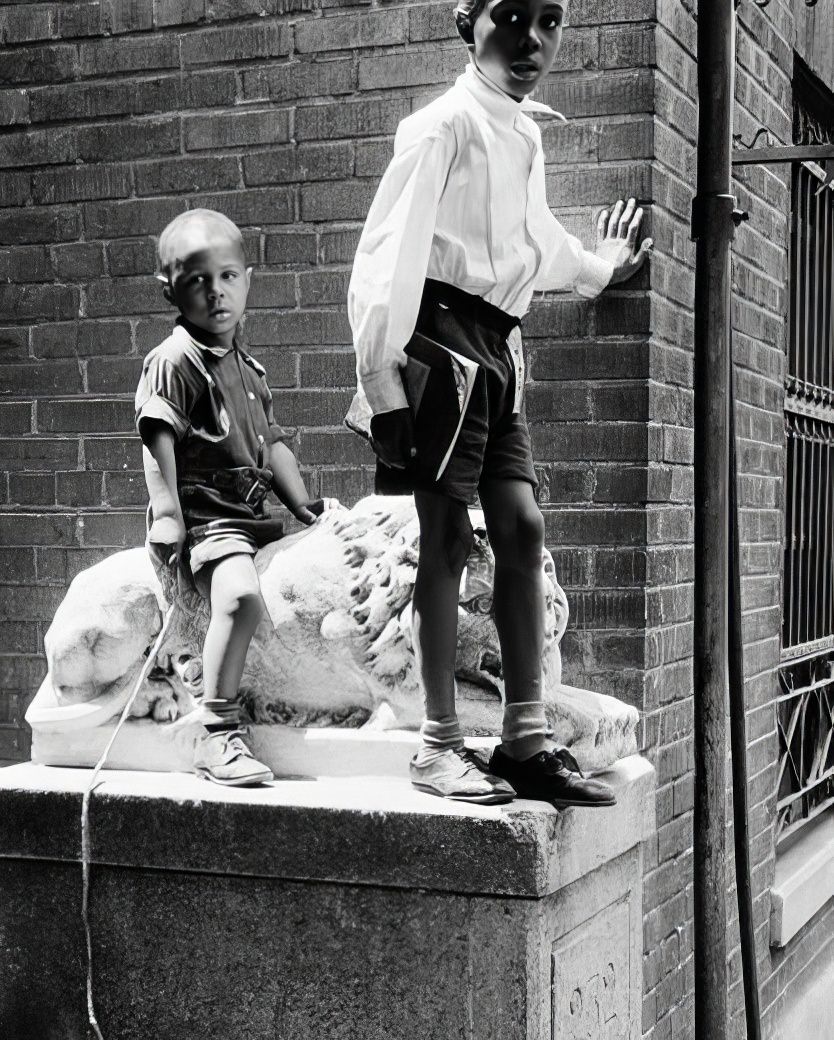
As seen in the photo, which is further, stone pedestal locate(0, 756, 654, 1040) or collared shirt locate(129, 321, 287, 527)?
collared shirt locate(129, 321, 287, 527)

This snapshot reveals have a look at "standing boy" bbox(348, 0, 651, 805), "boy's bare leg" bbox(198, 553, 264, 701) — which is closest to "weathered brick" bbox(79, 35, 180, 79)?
"standing boy" bbox(348, 0, 651, 805)

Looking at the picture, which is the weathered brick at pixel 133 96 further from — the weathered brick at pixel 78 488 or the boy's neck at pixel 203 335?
the boy's neck at pixel 203 335

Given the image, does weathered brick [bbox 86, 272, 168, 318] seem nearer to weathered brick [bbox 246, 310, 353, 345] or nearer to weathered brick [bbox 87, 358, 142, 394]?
weathered brick [bbox 87, 358, 142, 394]

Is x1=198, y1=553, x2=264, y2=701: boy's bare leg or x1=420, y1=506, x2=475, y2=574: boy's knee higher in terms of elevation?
x1=420, y1=506, x2=475, y2=574: boy's knee

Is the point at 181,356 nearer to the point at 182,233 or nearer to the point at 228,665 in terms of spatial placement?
the point at 182,233

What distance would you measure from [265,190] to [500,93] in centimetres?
185

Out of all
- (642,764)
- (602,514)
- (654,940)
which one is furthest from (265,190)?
(654,940)

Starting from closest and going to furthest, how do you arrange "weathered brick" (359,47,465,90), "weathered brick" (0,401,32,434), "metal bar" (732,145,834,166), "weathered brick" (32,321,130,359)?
1. "metal bar" (732,145,834,166)
2. "weathered brick" (359,47,465,90)
3. "weathered brick" (32,321,130,359)
4. "weathered brick" (0,401,32,434)

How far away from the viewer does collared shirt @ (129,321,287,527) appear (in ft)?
10.8

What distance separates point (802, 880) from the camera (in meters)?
6.16

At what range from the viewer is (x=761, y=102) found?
5340 millimetres

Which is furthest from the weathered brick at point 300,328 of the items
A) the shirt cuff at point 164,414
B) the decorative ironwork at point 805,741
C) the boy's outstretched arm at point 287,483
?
the decorative ironwork at point 805,741

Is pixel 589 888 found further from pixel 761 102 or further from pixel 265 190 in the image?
pixel 761 102

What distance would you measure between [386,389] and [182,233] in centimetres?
73
